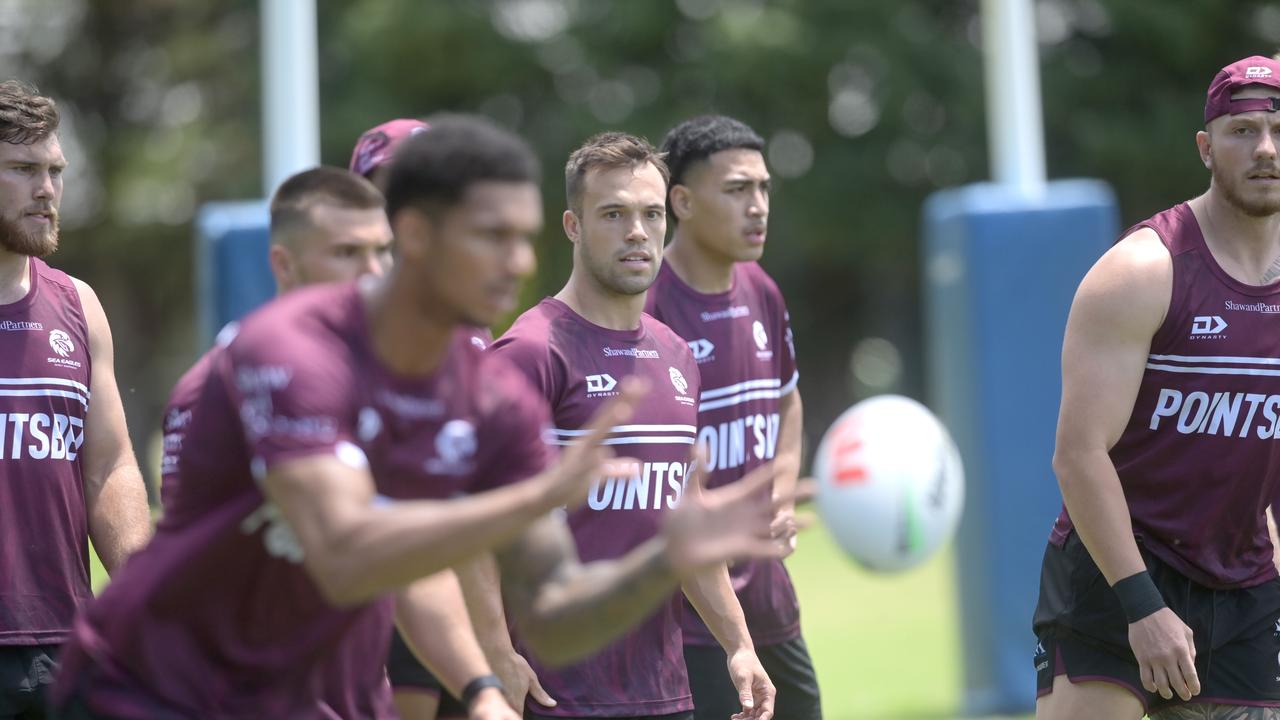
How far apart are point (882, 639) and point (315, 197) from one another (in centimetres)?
1036

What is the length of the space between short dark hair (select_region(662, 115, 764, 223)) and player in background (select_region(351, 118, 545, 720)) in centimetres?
160

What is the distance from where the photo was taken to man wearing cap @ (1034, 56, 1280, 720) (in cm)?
509

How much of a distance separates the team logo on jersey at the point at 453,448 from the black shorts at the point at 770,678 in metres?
2.94

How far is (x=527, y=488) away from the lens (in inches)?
125

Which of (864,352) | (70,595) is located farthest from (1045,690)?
(864,352)

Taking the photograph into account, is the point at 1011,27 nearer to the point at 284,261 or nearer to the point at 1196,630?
the point at 1196,630

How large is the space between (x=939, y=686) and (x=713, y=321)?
18.6 feet

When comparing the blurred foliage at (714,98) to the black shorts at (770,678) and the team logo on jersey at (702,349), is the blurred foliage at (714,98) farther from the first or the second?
the black shorts at (770,678)

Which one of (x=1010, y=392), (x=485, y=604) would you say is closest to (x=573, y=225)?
(x=485, y=604)

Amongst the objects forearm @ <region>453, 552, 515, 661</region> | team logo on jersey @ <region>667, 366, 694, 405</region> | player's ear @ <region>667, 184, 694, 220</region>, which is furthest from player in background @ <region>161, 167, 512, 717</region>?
player's ear @ <region>667, 184, 694, 220</region>

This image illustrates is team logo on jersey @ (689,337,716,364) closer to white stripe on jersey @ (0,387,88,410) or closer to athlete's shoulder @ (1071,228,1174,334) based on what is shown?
athlete's shoulder @ (1071,228,1174,334)

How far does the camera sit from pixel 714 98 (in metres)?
29.6

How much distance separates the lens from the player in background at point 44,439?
5.19 metres

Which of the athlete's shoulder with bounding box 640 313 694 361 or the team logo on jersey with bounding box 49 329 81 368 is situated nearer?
the team logo on jersey with bounding box 49 329 81 368
